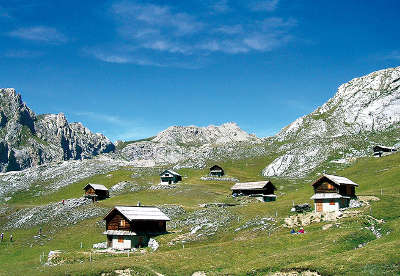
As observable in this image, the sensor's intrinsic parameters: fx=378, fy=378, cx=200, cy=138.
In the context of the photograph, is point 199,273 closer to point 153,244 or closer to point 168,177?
point 153,244

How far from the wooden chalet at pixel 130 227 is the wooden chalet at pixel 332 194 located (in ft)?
98.6

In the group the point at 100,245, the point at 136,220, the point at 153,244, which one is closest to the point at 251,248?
the point at 153,244

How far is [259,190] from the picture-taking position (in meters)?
113

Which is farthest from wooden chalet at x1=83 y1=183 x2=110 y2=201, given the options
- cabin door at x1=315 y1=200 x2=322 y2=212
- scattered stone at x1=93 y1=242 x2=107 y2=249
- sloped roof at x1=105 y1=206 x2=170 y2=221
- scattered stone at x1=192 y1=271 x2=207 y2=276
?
scattered stone at x1=192 y1=271 x2=207 y2=276

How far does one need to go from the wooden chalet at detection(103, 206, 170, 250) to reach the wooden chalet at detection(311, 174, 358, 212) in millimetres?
30054

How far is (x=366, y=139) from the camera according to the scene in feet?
581

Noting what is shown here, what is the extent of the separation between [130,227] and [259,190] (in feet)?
176

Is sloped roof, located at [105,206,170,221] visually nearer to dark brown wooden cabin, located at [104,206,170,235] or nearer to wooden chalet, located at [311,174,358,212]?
dark brown wooden cabin, located at [104,206,170,235]

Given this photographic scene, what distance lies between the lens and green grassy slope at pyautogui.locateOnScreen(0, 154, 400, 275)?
126 ft

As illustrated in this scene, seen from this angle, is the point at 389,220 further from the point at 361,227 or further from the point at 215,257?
the point at 215,257

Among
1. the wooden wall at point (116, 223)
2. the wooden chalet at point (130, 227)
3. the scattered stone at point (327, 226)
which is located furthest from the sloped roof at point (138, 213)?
the scattered stone at point (327, 226)

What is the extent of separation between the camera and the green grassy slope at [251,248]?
126 ft

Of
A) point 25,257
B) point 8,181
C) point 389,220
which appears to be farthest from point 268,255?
point 8,181

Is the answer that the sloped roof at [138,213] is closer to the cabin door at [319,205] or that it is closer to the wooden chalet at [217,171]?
the cabin door at [319,205]
